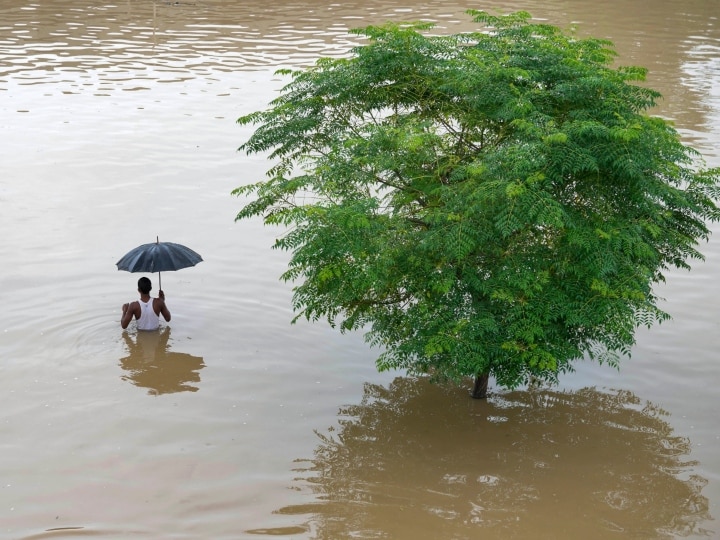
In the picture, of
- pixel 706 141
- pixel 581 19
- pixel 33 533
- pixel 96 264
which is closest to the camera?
pixel 33 533

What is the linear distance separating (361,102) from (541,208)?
9.26 ft

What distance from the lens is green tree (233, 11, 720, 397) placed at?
30.4 ft

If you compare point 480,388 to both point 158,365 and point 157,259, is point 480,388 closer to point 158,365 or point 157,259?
point 158,365

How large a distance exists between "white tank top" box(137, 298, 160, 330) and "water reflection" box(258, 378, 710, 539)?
10.2 ft

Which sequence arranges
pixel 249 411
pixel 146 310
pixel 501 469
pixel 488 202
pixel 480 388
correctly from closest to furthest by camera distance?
pixel 488 202, pixel 501 469, pixel 249 411, pixel 480 388, pixel 146 310

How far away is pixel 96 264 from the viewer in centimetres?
1516

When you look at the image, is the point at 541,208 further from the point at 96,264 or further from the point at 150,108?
the point at 150,108

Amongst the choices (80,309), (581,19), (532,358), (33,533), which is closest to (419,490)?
(532,358)

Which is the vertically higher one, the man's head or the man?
the man's head

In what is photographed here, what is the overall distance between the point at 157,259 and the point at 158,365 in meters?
1.36

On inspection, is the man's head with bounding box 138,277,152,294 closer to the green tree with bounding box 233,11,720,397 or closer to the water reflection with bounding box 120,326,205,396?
the water reflection with bounding box 120,326,205,396

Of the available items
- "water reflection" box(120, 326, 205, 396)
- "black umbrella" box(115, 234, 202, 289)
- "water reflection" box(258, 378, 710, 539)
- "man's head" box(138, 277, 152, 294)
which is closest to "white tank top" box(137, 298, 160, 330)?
"water reflection" box(120, 326, 205, 396)

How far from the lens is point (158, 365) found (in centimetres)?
1234

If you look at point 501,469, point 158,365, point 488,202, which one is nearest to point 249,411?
point 158,365
